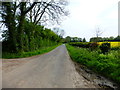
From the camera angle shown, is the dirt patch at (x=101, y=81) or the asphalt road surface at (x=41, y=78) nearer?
the asphalt road surface at (x=41, y=78)

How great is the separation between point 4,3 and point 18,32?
4013 mm

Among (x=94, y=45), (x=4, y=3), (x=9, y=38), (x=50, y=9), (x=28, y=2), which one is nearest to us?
(x=4, y=3)

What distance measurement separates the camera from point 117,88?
344cm

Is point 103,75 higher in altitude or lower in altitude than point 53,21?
lower

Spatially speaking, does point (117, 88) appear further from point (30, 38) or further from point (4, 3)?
point (30, 38)

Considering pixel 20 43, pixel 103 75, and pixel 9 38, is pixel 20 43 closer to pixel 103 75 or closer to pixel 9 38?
pixel 9 38

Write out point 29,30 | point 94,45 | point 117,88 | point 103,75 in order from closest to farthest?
point 117,88
point 103,75
point 94,45
point 29,30

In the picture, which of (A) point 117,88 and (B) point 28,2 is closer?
(A) point 117,88

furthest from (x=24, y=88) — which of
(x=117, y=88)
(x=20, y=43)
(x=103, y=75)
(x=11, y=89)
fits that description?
(x=20, y=43)

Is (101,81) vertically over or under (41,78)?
under

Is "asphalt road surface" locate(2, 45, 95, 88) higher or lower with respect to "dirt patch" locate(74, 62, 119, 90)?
higher

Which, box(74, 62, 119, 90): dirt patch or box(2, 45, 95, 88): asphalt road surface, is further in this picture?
box(74, 62, 119, 90): dirt patch

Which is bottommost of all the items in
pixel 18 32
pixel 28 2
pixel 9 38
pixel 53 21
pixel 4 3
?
pixel 9 38

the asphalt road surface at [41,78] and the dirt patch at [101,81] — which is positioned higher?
the asphalt road surface at [41,78]
